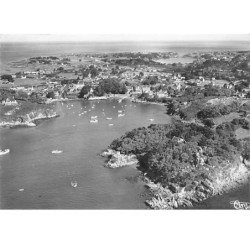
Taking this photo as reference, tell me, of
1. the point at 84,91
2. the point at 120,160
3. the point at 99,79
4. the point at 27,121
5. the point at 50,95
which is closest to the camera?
the point at 120,160

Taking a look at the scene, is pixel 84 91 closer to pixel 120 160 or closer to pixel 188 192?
pixel 120 160

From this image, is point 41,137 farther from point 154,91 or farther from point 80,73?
point 80,73

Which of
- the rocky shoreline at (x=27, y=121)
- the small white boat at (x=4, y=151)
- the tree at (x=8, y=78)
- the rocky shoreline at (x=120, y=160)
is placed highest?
the tree at (x=8, y=78)

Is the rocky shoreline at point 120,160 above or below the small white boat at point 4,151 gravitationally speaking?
above

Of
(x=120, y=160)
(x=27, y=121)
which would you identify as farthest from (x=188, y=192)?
(x=27, y=121)

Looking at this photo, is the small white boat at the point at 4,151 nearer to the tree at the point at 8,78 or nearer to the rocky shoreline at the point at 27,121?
the rocky shoreline at the point at 27,121

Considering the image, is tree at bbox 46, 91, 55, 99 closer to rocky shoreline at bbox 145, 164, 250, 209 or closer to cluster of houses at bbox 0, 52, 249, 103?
cluster of houses at bbox 0, 52, 249, 103

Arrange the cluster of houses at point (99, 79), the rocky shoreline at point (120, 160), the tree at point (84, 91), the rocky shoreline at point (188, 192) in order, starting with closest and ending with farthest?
1. the rocky shoreline at point (188, 192)
2. the rocky shoreline at point (120, 160)
3. the tree at point (84, 91)
4. the cluster of houses at point (99, 79)

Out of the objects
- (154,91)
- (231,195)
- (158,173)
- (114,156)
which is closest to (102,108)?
(154,91)

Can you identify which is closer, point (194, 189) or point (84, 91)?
point (194, 189)

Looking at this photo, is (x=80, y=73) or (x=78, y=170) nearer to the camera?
(x=78, y=170)

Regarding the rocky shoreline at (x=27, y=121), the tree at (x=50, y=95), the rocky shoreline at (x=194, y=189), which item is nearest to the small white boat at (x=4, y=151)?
the rocky shoreline at (x=27, y=121)
